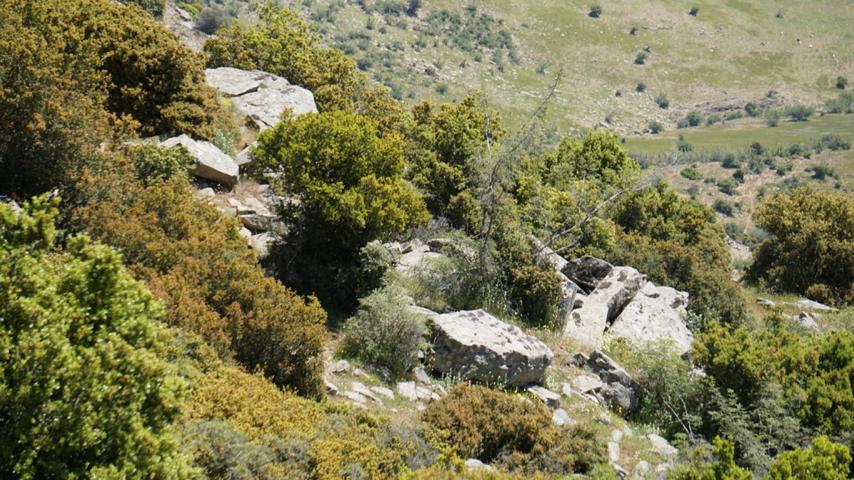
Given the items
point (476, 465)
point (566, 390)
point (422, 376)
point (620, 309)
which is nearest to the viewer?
point (476, 465)

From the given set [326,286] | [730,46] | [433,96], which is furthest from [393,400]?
[730,46]

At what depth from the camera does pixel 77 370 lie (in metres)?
4.85

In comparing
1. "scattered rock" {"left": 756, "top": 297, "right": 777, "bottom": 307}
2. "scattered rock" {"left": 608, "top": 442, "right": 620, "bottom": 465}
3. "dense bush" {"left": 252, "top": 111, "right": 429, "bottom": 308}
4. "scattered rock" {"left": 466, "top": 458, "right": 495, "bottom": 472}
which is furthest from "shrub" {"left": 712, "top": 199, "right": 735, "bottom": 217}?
"scattered rock" {"left": 466, "top": 458, "right": 495, "bottom": 472}

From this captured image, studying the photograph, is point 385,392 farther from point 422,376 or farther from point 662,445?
point 662,445

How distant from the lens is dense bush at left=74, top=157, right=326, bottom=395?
352 inches

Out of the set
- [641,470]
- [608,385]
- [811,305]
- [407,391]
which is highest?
[641,470]

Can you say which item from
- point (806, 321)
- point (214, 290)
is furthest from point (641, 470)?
point (806, 321)

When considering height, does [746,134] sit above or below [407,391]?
below

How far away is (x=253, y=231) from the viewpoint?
1404 centimetres

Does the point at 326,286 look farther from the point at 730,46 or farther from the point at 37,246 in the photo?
the point at 730,46

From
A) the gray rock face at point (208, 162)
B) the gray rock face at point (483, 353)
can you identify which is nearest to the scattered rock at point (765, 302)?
the gray rock face at point (483, 353)

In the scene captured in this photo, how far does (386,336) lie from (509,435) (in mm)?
2879

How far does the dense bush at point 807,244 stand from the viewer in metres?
26.2

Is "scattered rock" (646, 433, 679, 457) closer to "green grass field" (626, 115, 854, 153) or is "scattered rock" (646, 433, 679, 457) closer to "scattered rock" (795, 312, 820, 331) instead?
"scattered rock" (795, 312, 820, 331)
